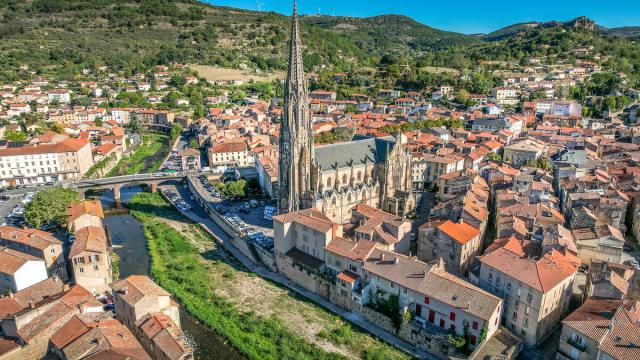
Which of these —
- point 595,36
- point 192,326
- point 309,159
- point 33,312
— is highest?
point 595,36

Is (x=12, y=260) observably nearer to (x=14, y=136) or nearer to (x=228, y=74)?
(x=14, y=136)

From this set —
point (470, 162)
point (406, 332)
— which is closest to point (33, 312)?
point (406, 332)

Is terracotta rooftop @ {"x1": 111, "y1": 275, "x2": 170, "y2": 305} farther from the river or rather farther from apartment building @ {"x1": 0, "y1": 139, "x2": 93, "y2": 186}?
apartment building @ {"x1": 0, "y1": 139, "x2": 93, "y2": 186}

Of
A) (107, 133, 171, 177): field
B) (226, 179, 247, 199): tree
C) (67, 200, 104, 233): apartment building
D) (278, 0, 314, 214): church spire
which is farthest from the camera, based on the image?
(107, 133, 171, 177): field

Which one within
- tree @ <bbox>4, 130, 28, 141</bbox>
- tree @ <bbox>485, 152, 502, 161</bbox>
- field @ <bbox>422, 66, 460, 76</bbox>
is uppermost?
field @ <bbox>422, 66, 460, 76</bbox>

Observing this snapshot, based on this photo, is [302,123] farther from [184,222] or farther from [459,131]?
[459,131]

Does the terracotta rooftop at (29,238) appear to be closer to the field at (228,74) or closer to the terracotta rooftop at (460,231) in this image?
the terracotta rooftop at (460,231)

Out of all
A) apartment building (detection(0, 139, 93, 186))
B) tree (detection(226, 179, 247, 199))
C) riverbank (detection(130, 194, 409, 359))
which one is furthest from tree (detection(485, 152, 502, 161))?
apartment building (detection(0, 139, 93, 186))
